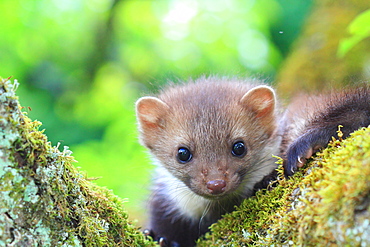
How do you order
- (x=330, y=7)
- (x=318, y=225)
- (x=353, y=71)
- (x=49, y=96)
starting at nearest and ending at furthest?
(x=318, y=225), (x=353, y=71), (x=330, y=7), (x=49, y=96)

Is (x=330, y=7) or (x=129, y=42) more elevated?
(x=129, y=42)

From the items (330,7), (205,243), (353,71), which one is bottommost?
(205,243)

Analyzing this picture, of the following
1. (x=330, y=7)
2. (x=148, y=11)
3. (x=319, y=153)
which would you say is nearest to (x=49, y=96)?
(x=148, y=11)

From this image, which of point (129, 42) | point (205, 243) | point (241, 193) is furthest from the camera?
point (129, 42)

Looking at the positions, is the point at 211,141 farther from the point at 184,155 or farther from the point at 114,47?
the point at 114,47

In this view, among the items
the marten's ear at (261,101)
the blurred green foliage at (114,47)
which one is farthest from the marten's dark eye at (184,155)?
the blurred green foliage at (114,47)

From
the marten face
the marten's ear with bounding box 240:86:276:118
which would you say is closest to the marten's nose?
the marten face

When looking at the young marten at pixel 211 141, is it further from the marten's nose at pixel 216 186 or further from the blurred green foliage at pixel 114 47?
the blurred green foliage at pixel 114 47

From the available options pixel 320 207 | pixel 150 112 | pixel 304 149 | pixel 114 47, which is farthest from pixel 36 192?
pixel 114 47

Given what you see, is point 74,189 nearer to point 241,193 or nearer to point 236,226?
point 236,226
